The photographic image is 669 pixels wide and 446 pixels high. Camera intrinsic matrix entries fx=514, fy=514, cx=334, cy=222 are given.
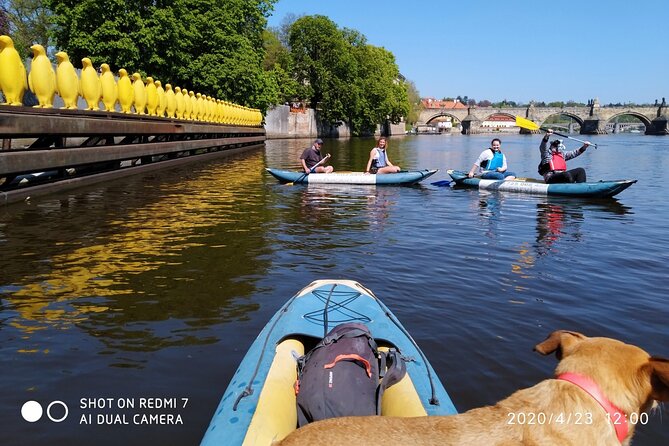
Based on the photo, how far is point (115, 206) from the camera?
11.1m

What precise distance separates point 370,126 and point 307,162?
64.4 metres

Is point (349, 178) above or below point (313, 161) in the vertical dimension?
below

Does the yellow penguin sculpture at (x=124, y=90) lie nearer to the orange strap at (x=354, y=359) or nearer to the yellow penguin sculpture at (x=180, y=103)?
the yellow penguin sculpture at (x=180, y=103)

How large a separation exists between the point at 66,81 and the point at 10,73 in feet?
8.31

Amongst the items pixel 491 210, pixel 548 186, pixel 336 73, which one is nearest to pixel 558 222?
pixel 491 210

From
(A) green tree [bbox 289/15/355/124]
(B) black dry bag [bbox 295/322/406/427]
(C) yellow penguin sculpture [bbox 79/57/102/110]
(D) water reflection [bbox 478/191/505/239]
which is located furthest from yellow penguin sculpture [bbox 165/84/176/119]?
(A) green tree [bbox 289/15/355/124]

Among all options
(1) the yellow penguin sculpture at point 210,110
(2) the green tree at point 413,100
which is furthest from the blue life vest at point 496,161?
(2) the green tree at point 413,100

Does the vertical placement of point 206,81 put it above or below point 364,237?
above

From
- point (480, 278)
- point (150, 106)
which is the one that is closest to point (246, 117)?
point (150, 106)

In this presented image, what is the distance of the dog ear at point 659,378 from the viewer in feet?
6.33

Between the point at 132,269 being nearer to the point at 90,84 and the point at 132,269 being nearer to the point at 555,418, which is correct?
the point at 555,418

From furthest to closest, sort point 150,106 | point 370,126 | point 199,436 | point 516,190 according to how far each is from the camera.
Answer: point 370,126
point 150,106
point 516,190
point 199,436

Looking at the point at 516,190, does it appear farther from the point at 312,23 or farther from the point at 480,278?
the point at 312,23

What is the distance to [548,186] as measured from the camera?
1420 cm
